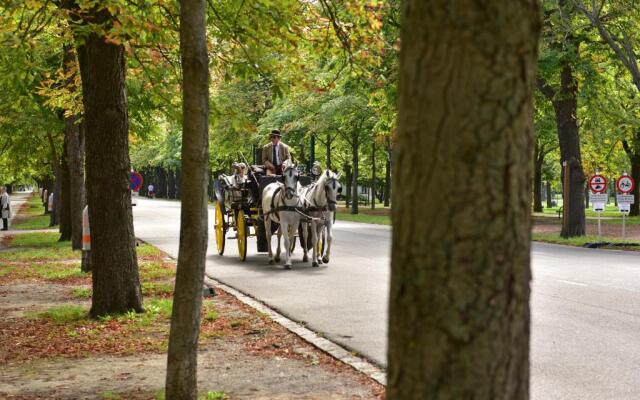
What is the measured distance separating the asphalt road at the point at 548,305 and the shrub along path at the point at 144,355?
72 cm

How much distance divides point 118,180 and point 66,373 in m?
3.26

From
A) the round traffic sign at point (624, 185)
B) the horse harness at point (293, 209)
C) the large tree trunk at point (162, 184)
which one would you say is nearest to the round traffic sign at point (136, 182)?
the horse harness at point (293, 209)

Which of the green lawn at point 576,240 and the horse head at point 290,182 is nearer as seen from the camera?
the horse head at point 290,182

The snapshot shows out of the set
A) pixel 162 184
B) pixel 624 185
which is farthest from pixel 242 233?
pixel 162 184

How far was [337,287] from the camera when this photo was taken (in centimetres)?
1288

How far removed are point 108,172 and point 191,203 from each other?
14.8ft

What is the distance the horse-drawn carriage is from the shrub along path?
4.36 meters

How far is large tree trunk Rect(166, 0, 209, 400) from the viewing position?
17.4ft

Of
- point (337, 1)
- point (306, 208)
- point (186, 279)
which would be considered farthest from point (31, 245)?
point (186, 279)

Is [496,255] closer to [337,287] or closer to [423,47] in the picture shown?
[423,47]

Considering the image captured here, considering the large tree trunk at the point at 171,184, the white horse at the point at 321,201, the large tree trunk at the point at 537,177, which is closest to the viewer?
the white horse at the point at 321,201

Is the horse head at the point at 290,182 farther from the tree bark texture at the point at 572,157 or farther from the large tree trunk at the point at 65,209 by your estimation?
the large tree trunk at the point at 65,209

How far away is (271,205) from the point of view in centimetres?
1631

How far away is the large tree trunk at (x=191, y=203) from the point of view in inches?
209
